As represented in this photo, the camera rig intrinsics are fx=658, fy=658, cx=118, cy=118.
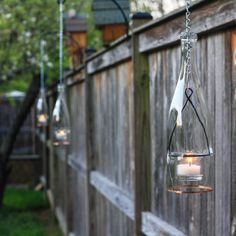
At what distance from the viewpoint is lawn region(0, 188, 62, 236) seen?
31.0 ft

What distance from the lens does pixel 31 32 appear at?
403 inches

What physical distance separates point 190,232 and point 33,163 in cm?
1357

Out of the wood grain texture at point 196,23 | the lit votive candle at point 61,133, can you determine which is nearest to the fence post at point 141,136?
the wood grain texture at point 196,23

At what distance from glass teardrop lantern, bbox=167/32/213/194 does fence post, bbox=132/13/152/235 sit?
4.28 ft

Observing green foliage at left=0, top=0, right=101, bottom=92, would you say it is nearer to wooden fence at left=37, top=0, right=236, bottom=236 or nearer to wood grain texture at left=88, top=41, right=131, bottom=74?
wooden fence at left=37, top=0, right=236, bottom=236

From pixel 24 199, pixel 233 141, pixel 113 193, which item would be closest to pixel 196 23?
pixel 233 141

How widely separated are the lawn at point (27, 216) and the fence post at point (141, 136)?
5.70 metres

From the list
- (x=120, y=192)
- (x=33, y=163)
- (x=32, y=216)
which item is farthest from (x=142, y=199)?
(x=33, y=163)

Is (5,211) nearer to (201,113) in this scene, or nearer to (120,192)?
(120,192)

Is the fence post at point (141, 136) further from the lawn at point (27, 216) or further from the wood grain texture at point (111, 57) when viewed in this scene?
the lawn at point (27, 216)

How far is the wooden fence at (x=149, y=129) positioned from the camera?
7.34ft

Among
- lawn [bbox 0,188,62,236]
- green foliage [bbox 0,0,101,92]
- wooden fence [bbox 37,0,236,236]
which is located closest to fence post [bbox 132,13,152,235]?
wooden fence [bbox 37,0,236,236]

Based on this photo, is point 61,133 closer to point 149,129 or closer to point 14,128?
point 149,129

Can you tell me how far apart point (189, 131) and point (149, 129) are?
53.9 inches
